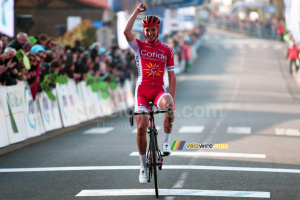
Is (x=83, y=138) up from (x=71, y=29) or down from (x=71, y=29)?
down

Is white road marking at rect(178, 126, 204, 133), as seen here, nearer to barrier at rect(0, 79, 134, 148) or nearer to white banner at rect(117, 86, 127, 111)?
barrier at rect(0, 79, 134, 148)

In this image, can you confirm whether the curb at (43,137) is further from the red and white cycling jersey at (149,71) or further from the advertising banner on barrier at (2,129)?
the red and white cycling jersey at (149,71)

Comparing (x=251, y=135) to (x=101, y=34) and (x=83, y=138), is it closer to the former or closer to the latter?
(x=83, y=138)

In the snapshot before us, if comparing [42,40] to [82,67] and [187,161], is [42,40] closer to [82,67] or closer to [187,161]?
[82,67]

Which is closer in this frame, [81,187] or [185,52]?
[81,187]

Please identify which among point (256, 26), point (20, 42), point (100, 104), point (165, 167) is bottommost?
point (100, 104)

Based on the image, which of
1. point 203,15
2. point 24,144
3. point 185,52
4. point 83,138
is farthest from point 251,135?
point 203,15

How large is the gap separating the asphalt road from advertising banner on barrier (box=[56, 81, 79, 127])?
A: 476mm

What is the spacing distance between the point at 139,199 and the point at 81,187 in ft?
4.27

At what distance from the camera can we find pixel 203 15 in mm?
103500

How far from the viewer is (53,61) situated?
19094 millimetres

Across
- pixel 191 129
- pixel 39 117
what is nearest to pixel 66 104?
pixel 39 117

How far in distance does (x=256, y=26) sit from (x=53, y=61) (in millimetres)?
79776

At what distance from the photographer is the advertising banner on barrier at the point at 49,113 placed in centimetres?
1841
